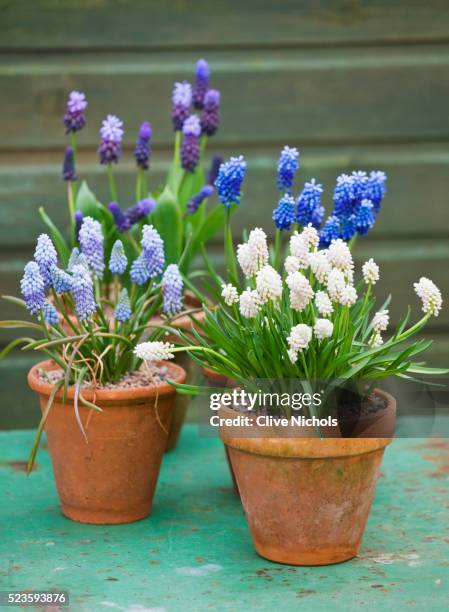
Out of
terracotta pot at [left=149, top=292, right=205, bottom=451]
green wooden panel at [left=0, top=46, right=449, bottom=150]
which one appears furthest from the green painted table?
green wooden panel at [left=0, top=46, right=449, bottom=150]

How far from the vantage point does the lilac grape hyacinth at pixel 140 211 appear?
104 inches

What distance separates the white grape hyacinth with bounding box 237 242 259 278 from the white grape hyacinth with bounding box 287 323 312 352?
189 mm

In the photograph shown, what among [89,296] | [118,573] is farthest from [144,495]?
[89,296]

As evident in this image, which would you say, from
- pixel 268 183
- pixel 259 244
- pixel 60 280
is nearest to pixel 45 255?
pixel 60 280

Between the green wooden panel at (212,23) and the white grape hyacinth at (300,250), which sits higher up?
the green wooden panel at (212,23)

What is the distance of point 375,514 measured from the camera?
95.6 inches

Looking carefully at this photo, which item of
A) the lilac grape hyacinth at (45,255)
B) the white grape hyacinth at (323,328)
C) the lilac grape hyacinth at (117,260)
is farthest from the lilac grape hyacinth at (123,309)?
the white grape hyacinth at (323,328)

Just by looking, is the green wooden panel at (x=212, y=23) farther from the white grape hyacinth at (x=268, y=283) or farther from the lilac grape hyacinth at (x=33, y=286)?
the white grape hyacinth at (x=268, y=283)

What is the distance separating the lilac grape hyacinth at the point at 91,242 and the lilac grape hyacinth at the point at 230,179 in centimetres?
28

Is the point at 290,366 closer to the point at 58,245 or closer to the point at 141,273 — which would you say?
the point at 141,273

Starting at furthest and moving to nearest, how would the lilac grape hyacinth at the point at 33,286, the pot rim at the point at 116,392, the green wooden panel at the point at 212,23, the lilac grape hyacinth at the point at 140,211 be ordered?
the green wooden panel at the point at 212,23
the lilac grape hyacinth at the point at 140,211
the pot rim at the point at 116,392
the lilac grape hyacinth at the point at 33,286

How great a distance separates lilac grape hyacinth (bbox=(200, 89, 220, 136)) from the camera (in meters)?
2.81

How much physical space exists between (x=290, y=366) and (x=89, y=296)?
0.44 metres

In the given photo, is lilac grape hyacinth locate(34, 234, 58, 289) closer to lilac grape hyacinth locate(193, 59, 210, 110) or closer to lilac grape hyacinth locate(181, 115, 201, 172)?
lilac grape hyacinth locate(181, 115, 201, 172)
